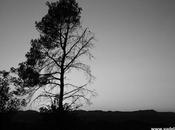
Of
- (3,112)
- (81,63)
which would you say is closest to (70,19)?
(81,63)

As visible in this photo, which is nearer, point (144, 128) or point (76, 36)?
point (76, 36)

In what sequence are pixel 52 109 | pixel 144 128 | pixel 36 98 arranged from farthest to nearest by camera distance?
pixel 144 128 → pixel 36 98 → pixel 52 109

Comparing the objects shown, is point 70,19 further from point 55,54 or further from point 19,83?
point 19,83

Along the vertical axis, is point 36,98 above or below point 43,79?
below

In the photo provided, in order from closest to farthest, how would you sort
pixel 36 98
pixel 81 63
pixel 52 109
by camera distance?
pixel 52 109 → pixel 36 98 → pixel 81 63

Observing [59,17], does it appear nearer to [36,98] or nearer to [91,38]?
[91,38]

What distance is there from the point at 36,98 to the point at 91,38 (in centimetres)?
647

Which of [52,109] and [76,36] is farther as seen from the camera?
[76,36]

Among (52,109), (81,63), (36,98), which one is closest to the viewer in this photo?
(52,109)

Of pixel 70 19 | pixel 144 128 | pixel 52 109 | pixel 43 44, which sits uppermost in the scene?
pixel 70 19

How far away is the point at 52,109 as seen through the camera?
13156 millimetres

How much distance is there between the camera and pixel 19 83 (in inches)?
668

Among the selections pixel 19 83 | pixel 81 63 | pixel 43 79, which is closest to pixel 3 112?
pixel 19 83

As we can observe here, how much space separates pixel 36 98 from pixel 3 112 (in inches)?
161
